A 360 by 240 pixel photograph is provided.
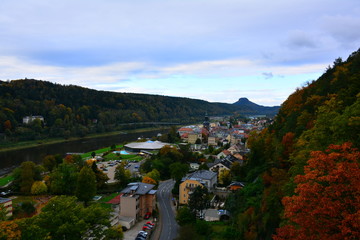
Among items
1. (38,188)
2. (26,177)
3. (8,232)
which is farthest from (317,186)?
(26,177)

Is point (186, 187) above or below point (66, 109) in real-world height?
below

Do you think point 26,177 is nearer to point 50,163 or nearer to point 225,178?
point 50,163

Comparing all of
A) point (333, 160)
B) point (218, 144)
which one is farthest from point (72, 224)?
point (218, 144)

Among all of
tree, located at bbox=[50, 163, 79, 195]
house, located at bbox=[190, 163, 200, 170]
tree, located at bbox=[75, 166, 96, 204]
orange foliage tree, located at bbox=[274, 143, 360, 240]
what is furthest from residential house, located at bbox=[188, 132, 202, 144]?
orange foliage tree, located at bbox=[274, 143, 360, 240]

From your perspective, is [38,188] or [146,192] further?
[38,188]

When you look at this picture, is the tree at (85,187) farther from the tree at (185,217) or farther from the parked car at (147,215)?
the tree at (185,217)

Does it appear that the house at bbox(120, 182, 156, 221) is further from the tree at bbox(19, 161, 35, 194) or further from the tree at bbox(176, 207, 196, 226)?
the tree at bbox(19, 161, 35, 194)

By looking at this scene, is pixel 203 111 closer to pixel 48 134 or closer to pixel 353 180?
pixel 48 134
